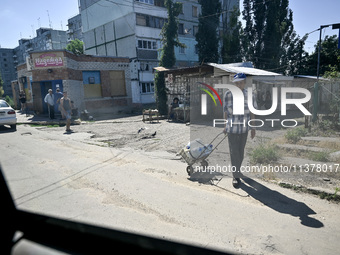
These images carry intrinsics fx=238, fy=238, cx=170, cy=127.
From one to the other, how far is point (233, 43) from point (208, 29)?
3.50 metres

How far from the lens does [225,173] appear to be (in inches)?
223

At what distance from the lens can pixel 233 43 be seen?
28.9m

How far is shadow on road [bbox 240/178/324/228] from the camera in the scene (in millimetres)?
3447

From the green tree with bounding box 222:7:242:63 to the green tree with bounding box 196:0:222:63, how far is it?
132 cm

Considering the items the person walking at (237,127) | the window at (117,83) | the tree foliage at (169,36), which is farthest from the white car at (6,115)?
the window at (117,83)

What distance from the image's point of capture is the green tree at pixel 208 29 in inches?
1089

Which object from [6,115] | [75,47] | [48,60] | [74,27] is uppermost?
[74,27]

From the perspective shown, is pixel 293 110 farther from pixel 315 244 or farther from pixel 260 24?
pixel 315 244

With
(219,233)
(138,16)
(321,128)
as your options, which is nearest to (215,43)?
(138,16)

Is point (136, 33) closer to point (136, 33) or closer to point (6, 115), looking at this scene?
point (136, 33)

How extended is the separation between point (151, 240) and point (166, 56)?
1928cm

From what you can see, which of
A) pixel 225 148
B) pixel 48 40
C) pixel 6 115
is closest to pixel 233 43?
pixel 225 148

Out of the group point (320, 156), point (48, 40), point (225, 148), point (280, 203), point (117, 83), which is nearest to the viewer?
point (280, 203)

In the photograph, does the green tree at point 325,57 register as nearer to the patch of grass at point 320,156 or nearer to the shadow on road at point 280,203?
the patch of grass at point 320,156
